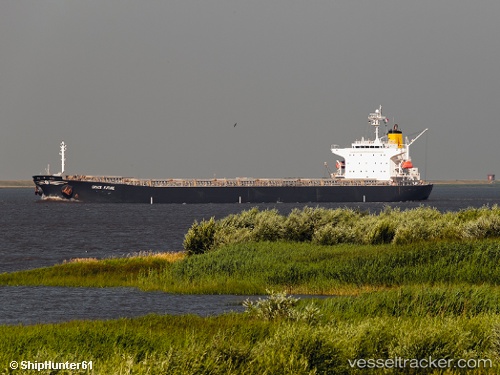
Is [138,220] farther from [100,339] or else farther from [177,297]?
[100,339]

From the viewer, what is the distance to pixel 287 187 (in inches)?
4843

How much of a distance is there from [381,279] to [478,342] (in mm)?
10845

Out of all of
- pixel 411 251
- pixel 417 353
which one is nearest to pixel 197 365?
pixel 417 353

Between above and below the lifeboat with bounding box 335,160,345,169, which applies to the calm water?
below

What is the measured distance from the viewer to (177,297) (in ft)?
80.6

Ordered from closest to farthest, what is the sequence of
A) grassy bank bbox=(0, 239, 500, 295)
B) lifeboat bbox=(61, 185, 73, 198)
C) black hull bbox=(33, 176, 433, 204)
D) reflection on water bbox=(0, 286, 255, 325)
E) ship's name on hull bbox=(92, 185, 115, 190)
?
reflection on water bbox=(0, 286, 255, 325)
grassy bank bbox=(0, 239, 500, 295)
ship's name on hull bbox=(92, 185, 115, 190)
lifeboat bbox=(61, 185, 73, 198)
black hull bbox=(33, 176, 433, 204)

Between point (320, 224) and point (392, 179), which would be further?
point (392, 179)

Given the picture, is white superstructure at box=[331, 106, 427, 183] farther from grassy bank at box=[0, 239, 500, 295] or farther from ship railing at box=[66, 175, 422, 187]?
grassy bank at box=[0, 239, 500, 295]

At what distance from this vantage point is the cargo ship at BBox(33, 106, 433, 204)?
11838 centimetres

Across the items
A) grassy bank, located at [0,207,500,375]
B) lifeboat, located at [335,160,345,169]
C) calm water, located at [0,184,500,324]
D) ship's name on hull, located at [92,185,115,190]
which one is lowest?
calm water, located at [0,184,500,324]

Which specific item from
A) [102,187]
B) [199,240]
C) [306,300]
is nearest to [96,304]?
[306,300]

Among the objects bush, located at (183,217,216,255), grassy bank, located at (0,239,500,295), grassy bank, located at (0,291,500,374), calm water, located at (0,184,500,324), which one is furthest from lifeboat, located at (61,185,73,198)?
grassy bank, located at (0,291,500,374)

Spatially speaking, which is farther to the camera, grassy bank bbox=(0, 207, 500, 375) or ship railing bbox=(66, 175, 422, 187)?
ship railing bbox=(66, 175, 422, 187)

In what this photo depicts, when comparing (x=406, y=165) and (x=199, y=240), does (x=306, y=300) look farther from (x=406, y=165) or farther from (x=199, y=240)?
(x=406, y=165)
